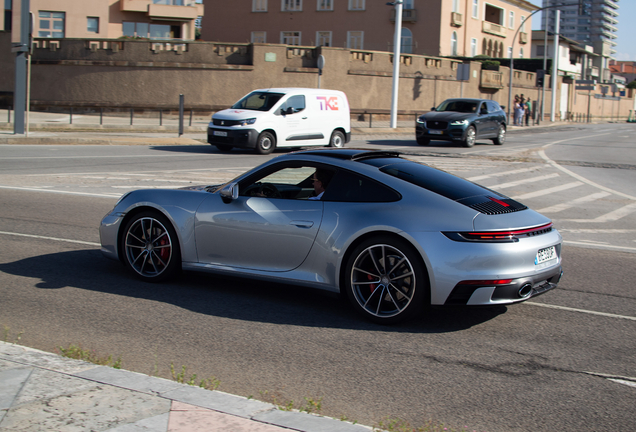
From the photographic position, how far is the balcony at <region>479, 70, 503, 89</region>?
190 ft

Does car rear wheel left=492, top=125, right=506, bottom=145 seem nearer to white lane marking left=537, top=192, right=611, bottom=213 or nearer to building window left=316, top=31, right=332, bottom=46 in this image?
white lane marking left=537, top=192, right=611, bottom=213

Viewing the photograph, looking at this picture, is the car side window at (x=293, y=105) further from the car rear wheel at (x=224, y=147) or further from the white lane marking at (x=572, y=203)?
the white lane marking at (x=572, y=203)

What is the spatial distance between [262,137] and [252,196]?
1542cm

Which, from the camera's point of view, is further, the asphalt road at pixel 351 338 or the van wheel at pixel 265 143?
the van wheel at pixel 265 143

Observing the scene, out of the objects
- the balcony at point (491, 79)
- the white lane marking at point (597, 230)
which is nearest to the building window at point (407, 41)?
the balcony at point (491, 79)

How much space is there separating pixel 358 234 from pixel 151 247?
216 cm

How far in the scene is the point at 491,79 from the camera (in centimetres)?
5875

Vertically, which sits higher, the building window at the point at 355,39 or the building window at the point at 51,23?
the building window at the point at 355,39

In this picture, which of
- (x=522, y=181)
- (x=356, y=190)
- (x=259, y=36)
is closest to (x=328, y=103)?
(x=522, y=181)

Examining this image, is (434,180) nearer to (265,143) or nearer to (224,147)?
(265,143)

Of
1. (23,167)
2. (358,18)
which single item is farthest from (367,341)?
(358,18)

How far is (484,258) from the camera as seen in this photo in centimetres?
487

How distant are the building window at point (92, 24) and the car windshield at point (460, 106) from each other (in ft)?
114

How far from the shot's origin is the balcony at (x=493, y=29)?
73.6 meters
